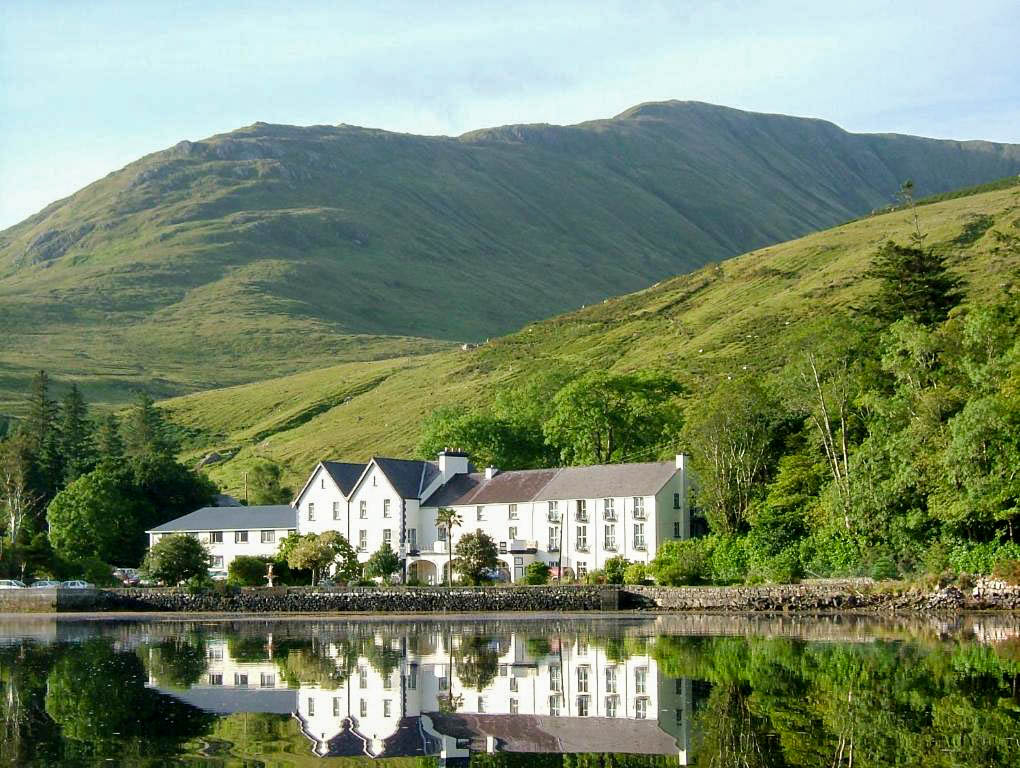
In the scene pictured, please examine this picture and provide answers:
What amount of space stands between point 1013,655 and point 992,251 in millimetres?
128383

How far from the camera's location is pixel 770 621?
59.5 m

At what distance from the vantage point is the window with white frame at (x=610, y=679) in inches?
1319

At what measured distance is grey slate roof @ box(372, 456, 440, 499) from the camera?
97.0 meters

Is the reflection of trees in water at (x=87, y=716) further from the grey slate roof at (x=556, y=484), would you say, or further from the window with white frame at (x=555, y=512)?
the window with white frame at (x=555, y=512)

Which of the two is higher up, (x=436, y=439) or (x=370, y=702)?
(x=436, y=439)

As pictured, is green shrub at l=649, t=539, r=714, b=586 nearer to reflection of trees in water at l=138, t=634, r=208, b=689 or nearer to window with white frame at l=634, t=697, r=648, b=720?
reflection of trees in water at l=138, t=634, r=208, b=689

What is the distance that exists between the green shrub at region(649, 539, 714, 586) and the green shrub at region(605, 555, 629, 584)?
10.8ft

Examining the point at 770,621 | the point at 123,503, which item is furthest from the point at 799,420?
the point at 123,503

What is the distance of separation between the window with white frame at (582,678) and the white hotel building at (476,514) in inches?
1857

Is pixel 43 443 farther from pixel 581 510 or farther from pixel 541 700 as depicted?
pixel 541 700

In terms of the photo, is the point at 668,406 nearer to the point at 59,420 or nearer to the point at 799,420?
the point at 799,420

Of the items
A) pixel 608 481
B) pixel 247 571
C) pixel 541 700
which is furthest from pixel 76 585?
pixel 541 700

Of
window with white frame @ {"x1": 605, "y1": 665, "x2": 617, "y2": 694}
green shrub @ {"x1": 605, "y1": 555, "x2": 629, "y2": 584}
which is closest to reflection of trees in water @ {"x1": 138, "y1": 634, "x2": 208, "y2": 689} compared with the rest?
window with white frame @ {"x1": 605, "y1": 665, "x2": 617, "y2": 694}

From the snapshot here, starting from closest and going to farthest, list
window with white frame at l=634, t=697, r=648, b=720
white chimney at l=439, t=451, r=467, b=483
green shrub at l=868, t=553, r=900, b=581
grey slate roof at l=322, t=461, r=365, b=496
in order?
window with white frame at l=634, t=697, r=648, b=720, green shrub at l=868, t=553, r=900, b=581, grey slate roof at l=322, t=461, r=365, b=496, white chimney at l=439, t=451, r=467, b=483
